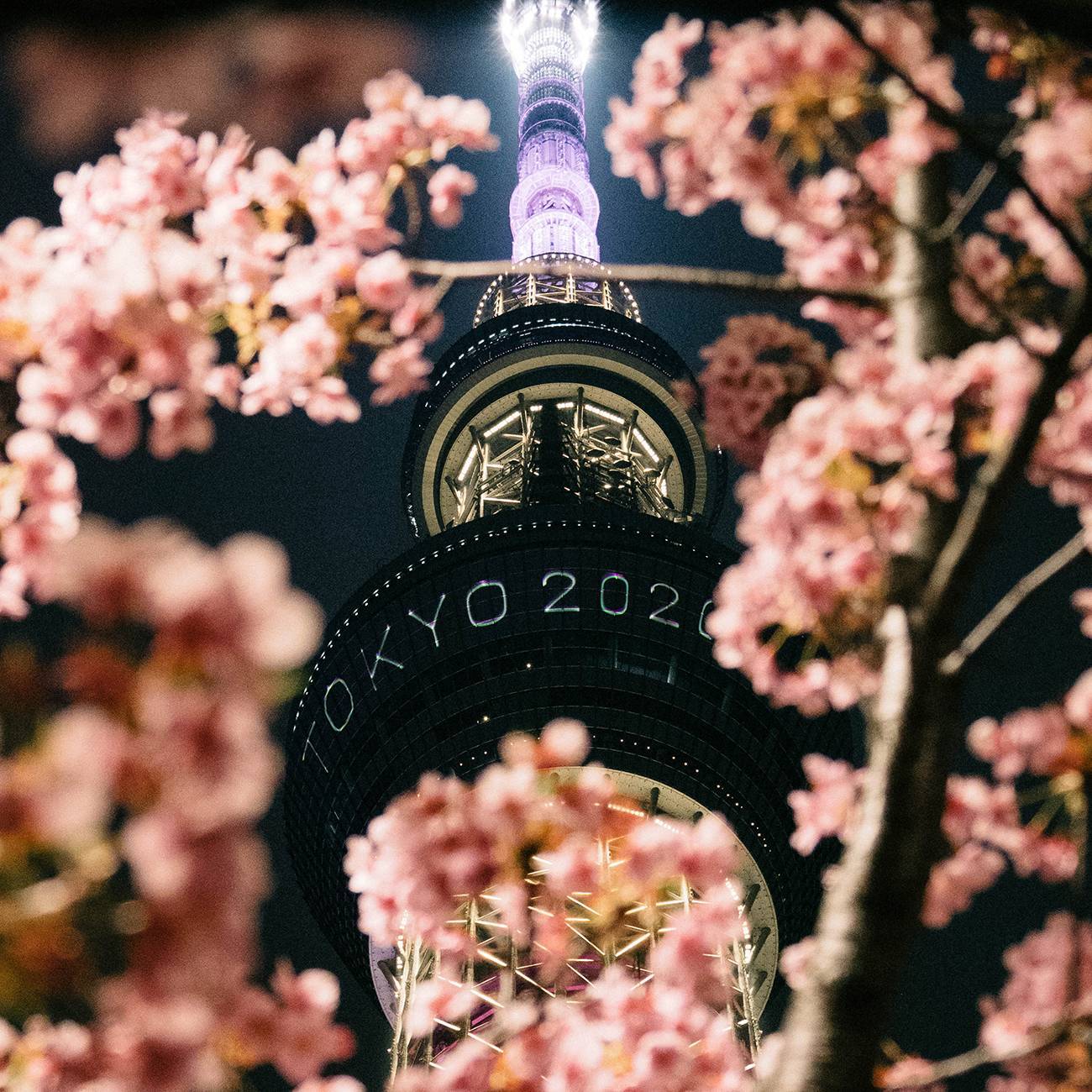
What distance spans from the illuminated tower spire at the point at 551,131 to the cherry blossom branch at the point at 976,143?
43.5 meters

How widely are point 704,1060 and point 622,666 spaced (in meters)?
21.9

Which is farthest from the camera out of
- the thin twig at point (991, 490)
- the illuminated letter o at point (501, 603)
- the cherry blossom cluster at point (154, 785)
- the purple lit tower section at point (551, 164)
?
the purple lit tower section at point (551, 164)

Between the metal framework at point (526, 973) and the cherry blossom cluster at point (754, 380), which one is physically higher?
the metal framework at point (526, 973)

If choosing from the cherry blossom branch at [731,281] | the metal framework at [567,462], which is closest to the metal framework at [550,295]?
the metal framework at [567,462]

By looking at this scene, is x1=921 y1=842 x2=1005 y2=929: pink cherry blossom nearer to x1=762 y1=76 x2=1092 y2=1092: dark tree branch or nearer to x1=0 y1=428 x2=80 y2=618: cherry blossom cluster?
x1=762 y1=76 x2=1092 y2=1092: dark tree branch

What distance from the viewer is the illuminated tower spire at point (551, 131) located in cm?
4831

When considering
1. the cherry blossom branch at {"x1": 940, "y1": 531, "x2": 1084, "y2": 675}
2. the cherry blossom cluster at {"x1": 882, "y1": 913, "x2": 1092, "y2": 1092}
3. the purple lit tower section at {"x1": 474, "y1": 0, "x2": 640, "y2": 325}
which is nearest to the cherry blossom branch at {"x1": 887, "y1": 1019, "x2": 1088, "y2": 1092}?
the cherry blossom cluster at {"x1": 882, "y1": 913, "x2": 1092, "y2": 1092}

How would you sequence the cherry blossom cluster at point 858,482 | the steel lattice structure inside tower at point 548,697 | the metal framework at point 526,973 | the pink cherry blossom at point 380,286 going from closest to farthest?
the cherry blossom cluster at point 858,482
the pink cherry blossom at point 380,286
the metal framework at point 526,973
the steel lattice structure inside tower at point 548,697

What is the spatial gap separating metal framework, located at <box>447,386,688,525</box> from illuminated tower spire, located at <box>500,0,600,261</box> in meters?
11.9

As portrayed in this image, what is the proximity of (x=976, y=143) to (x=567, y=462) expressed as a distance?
105 feet

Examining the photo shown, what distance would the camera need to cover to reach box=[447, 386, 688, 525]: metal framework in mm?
35250

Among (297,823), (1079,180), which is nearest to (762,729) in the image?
(297,823)

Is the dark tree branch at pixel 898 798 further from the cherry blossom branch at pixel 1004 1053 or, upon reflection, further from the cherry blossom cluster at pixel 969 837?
the cherry blossom cluster at pixel 969 837

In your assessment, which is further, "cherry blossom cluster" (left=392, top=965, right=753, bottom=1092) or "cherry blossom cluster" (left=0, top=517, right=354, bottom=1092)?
"cherry blossom cluster" (left=392, top=965, right=753, bottom=1092)
